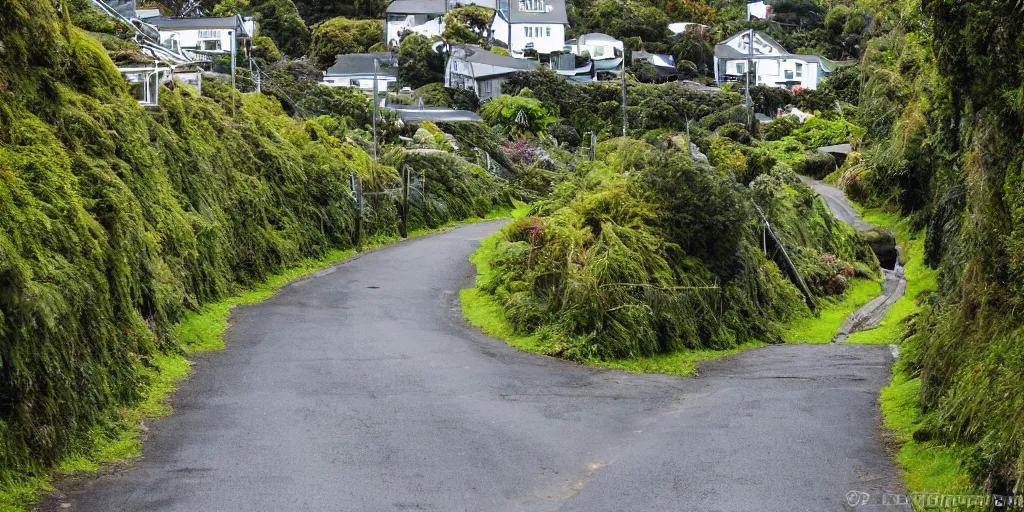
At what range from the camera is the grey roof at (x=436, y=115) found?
2445 inches

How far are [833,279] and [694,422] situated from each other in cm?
1753

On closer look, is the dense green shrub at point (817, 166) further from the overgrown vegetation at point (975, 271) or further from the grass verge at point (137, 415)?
the overgrown vegetation at point (975, 271)

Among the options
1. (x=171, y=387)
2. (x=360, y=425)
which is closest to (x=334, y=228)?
(x=171, y=387)

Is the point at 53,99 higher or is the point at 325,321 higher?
the point at 53,99

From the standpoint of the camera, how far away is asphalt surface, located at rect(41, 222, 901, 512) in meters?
10.9

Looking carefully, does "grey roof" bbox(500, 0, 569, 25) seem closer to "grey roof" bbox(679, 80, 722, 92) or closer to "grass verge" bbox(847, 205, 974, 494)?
"grey roof" bbox(679, 80, 722, 92)

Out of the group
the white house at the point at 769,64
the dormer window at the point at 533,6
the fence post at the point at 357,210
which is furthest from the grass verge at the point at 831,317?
the dormer window at the point at 533,6

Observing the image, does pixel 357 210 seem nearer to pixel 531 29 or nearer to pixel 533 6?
pixel 531 29

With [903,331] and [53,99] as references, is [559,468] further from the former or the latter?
[903,331]

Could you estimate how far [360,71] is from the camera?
274ft

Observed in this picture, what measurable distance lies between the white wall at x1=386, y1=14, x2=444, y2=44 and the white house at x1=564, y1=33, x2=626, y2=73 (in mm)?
12235

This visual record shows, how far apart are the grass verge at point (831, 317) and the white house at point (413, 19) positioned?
7019 centimetres

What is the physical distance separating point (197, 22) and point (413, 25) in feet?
73.1

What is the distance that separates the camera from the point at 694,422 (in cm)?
1476
